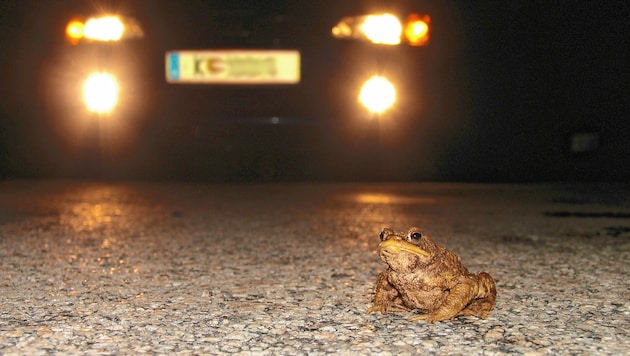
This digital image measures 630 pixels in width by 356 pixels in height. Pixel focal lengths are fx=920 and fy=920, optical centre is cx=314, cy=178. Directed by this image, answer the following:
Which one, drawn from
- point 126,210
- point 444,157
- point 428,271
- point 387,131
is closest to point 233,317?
point 428,271

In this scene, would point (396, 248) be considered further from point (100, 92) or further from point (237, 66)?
point (100, 92)

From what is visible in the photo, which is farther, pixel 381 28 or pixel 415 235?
pixel 381 28

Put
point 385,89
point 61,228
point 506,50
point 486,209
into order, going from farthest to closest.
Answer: point 506,50
point 385,89
point 486,209
point 61,228

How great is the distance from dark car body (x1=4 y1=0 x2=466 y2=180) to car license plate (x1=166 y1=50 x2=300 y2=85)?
0.03m

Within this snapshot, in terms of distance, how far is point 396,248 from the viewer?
2385 mm

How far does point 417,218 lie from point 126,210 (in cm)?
144

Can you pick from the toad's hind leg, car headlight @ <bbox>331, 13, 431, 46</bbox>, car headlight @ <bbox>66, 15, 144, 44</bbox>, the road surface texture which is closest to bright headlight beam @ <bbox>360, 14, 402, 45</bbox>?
car headlight @ <bbox>331, 13, 431, 46</bbox>

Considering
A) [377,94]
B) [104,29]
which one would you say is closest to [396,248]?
[377,94]

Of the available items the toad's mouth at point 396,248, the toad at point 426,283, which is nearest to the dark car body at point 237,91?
the toad at point 426,283

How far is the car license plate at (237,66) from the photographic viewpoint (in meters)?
4.96

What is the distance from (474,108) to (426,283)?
3111mm

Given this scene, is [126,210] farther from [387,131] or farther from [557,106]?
[557,106]

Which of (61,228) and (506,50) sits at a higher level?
(506,50)

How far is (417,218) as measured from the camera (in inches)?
174
